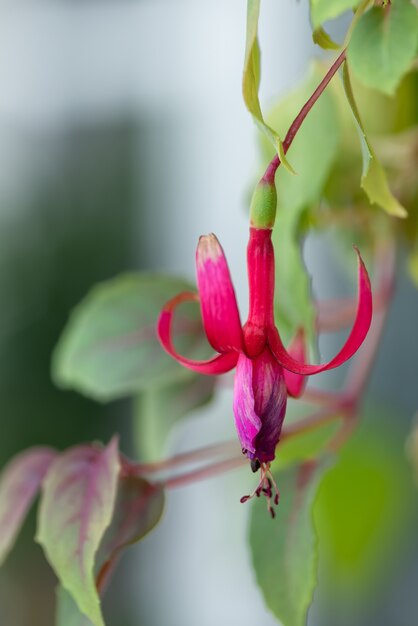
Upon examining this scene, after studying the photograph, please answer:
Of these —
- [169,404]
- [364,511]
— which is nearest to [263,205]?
[169,404]

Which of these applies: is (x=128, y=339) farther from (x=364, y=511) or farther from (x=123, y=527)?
Answer: (x=364, y=511)

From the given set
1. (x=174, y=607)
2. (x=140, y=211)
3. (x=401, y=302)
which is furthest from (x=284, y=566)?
(x=140, y=211)

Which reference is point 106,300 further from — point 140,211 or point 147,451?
point 140,211

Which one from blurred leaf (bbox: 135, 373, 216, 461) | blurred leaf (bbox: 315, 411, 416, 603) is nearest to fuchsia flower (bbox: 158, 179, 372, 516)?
blurred leaf (bbox: 135, 373, 216, 461)

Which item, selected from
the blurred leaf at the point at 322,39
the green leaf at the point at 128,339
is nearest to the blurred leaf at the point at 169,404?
the green leaf at the point at 128,339

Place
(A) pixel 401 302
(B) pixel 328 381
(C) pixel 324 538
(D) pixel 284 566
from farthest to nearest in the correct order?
(B) pixel 328 381 → (A) pixel 401 302 → (C) pixel 324 538 → (D) pixel 284 566

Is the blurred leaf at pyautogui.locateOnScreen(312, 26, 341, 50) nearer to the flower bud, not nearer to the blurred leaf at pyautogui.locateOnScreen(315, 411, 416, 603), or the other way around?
the flower bud

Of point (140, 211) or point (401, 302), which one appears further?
point (140, 211)
